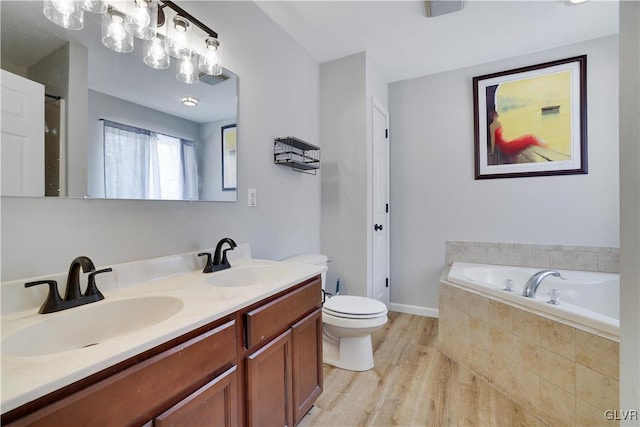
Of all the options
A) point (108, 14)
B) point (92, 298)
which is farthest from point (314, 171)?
point (92, 298)

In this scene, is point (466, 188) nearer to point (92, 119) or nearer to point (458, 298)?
point (458, 298)

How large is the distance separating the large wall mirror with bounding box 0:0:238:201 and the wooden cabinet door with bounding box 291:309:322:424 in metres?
0.88

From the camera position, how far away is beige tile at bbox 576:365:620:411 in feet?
4.08

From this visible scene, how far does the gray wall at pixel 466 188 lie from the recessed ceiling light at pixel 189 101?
221cm

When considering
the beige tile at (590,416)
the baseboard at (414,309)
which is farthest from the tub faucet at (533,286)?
the baseboard at (414,309)

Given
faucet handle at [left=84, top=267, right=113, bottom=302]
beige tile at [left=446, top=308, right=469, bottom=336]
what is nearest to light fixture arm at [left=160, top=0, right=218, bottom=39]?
faucet handle at [left=84, top=267, right=113, bottom=302]

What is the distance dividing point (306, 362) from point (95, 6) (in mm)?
1740

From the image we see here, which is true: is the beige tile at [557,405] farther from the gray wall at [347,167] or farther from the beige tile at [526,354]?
the gray wall at [347,167]

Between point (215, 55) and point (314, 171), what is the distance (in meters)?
1.32

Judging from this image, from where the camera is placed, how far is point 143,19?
3.92ft

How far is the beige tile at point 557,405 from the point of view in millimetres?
1377

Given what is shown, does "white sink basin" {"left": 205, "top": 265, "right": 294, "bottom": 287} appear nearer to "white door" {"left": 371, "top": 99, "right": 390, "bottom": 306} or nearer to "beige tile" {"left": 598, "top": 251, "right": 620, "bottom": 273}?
"white door" {"left": 371, "top": 99, "right": 390, "bottom": 306}

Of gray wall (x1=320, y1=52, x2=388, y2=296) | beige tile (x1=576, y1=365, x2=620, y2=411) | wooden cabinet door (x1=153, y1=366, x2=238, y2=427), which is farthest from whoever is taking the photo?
gray wall (x1=320, y1=52, x2=388, y2=296)

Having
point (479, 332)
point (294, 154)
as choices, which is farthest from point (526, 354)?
point (294, 154)
